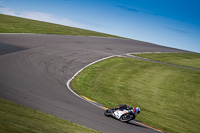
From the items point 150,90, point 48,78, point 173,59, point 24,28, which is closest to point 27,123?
point 48,78

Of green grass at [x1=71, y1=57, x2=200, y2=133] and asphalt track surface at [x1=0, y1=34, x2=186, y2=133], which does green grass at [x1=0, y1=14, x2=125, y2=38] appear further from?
green grass at [x1=71, y1=57, x2=200, y2=133]

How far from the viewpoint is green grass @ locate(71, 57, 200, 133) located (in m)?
14.3

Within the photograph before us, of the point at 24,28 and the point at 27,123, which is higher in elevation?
the point at 24,28

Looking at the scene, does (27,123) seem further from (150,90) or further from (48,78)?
(150,90)

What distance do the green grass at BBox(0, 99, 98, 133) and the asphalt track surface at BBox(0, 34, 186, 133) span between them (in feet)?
4.04

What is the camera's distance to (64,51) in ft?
85.5

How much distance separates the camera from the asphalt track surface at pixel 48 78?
1048 centimetres

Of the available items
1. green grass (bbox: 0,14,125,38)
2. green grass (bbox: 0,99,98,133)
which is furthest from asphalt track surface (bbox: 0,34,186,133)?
green grass (bbox: 0,14,125,38)

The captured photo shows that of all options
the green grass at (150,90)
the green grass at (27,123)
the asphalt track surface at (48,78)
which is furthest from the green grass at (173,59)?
the green grass at (27,123)

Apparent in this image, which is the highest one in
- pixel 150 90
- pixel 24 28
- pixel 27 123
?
pixel 24 28

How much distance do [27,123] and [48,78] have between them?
9469mm

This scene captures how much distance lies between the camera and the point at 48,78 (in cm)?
1647

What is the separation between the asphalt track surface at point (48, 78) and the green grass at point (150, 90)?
1.67 metres

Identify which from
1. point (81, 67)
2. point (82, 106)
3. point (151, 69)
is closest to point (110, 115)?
point (82, 106)
